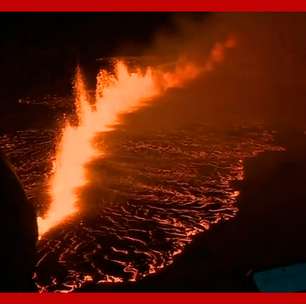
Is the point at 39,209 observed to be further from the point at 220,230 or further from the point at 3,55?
the point at 3,55

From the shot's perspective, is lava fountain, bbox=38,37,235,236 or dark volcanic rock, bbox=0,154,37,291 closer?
dark volcanic rock, bbox=0,154,37,291

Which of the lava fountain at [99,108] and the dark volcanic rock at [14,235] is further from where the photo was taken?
the lava fountain at [99,108]

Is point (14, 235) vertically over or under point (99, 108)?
under

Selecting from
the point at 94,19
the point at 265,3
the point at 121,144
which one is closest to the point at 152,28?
the point at 94,19

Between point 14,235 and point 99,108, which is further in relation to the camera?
point 99,108

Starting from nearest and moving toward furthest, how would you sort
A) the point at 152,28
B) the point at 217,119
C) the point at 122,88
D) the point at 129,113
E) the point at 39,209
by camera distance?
the point at 39,209 → the point at 217,119 → the point at 129,113 → the point at 122,88 → the point at 152,28
